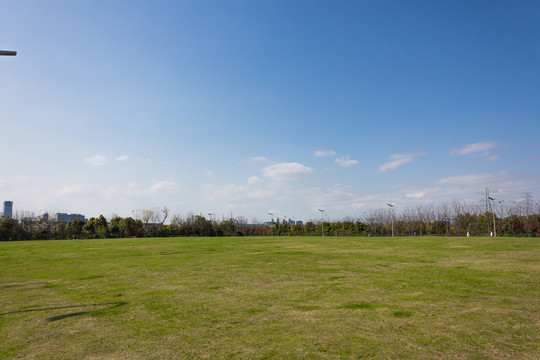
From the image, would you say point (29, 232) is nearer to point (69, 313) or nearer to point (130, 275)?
point (130, 275)

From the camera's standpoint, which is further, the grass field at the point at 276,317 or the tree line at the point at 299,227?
the tree line at the point at 299,227

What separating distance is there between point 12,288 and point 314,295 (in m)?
8.79

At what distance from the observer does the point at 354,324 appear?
210 inches

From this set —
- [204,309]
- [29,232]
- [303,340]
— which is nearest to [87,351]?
[204,309]

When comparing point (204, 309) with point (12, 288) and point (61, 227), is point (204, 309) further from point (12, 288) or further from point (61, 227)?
point (61, 227)

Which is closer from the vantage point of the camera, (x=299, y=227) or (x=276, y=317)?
(x=276, y=317)

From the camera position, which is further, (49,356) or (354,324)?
Result: (354,324)

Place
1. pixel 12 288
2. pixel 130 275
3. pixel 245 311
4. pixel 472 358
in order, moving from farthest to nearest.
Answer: pixel 130 275
pixel 12 288
pixel 245 311
pixel 472 358

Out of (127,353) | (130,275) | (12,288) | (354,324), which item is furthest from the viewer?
(130,275)

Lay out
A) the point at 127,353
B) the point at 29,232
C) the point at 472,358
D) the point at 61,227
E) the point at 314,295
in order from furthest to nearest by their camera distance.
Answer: the point at 61,227
the point at 29,232
the point at 314,295
the point at 127,353
the point at 472,358

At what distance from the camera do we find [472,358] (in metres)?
3.97

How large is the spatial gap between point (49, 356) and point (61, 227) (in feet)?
214

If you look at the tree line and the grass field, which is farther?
the tree line

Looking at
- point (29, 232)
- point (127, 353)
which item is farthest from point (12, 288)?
point (29, 232)
